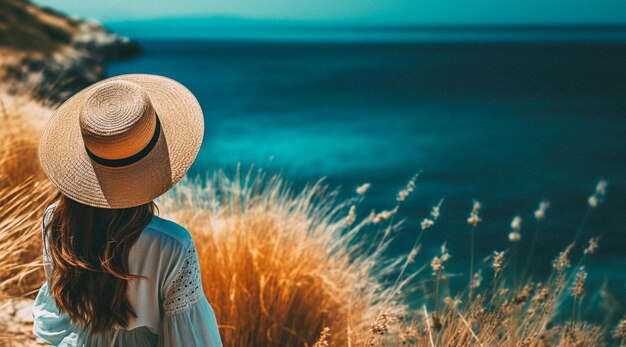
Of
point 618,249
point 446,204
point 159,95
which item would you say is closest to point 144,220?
point 159,95

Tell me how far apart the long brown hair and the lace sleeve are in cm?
9

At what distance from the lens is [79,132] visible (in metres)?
1.35

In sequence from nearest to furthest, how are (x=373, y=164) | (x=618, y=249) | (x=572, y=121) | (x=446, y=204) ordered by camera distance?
(x=618, y=249) → (x=446, y=204) → (x=373, y=164) → (x=572, y=121)

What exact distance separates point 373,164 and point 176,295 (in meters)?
13.7

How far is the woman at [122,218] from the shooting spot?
124cm

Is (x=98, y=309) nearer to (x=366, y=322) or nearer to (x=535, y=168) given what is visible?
(x=366, y=322)

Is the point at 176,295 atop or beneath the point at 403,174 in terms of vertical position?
Result: atop

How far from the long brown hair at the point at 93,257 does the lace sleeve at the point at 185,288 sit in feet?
0.29

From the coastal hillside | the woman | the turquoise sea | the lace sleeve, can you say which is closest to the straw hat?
the woman

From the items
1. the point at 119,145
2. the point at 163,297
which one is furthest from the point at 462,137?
the point at 119,145

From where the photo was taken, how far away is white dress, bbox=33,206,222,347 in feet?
4.12

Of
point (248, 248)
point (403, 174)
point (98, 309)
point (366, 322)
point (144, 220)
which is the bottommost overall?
point (403, 174)

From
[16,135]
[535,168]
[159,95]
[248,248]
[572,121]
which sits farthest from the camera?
[572,121]

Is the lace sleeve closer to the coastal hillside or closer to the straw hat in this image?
the straw hat
